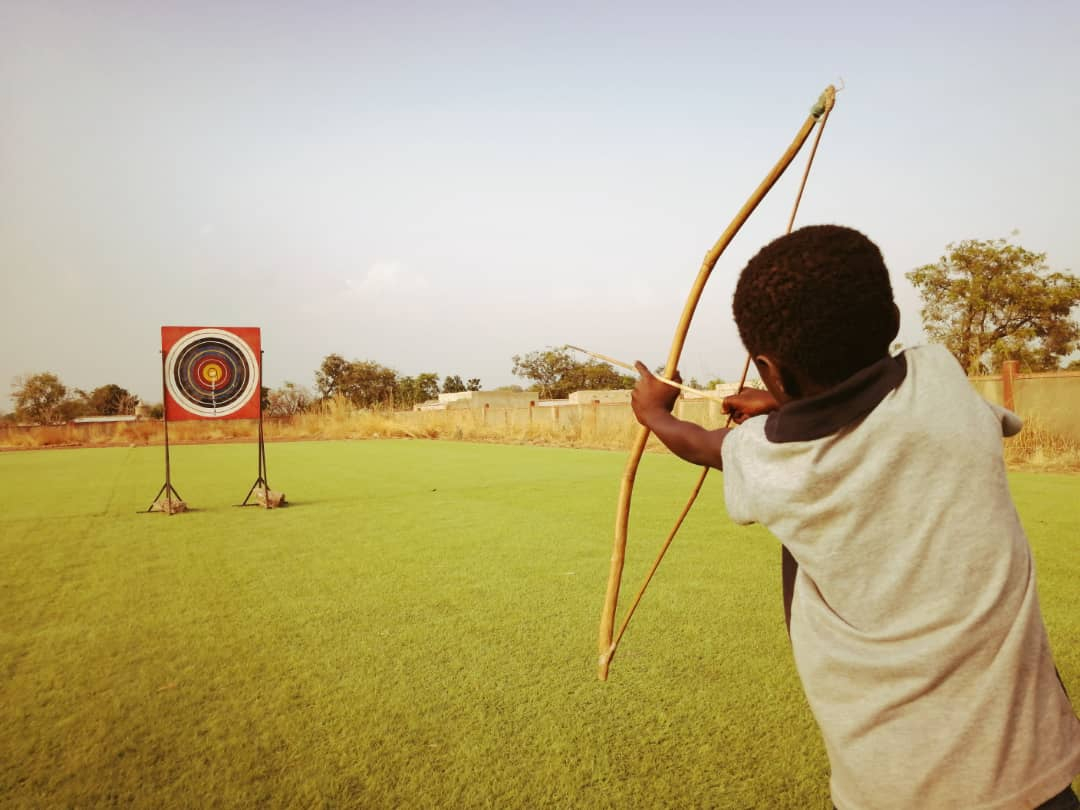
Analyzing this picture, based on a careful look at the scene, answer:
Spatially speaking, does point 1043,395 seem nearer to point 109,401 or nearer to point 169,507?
point 169,507

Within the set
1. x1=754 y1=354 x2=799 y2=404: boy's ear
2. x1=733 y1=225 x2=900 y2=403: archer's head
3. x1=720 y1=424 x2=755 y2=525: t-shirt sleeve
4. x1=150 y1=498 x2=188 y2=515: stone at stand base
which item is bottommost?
x1=150 y1=498 x2=188 y2=515: stone at stand base

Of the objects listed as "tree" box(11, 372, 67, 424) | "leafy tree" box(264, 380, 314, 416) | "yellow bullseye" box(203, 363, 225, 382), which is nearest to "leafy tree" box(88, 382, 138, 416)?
"tree" box(11, 372, 67, 424)

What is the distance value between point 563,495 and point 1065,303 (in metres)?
19.3

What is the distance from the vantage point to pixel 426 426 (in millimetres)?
22406

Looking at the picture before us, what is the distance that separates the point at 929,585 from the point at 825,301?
1.39ft

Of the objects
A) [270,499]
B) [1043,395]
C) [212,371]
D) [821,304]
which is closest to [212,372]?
[212,371]

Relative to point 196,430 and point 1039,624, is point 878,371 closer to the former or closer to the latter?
point 1039,624

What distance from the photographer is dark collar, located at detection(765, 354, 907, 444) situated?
0.96 meters

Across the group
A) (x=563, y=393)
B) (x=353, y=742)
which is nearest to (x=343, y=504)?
(x=353, y=742)

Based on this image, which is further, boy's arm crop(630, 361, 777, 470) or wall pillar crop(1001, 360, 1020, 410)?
wall pillar crop(1001, 360, 1020, 410)

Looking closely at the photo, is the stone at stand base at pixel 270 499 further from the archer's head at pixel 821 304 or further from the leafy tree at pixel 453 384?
the leafy tree at pixel 453 384

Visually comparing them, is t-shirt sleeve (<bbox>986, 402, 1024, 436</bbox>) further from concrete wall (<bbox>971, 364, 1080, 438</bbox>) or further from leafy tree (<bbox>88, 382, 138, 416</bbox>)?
leafy tree (<bbox>88, 382, 138, 416</bbox>)

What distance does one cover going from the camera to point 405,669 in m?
2.43

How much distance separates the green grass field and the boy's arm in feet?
2.96
